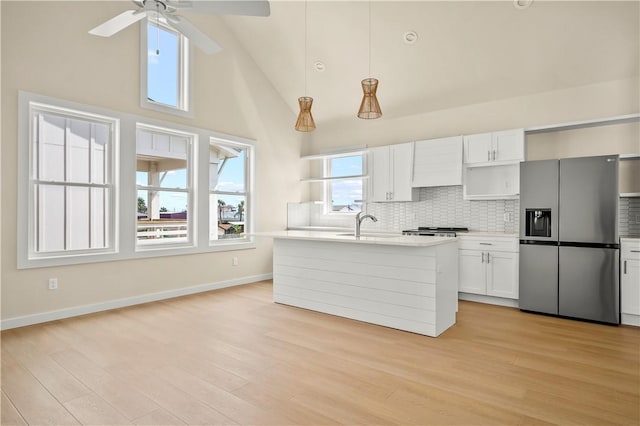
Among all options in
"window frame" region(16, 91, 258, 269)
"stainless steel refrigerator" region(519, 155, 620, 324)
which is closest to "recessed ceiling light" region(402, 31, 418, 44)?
"stainless steel refrigerator" region(519, 155, 620, 324)

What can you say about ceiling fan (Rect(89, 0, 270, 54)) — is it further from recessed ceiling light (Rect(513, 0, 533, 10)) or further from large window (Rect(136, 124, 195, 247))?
recessed ceiling light (Rect(513, 0, 533, 10))

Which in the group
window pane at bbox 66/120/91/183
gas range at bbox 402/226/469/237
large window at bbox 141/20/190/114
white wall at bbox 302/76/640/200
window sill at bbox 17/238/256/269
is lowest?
window sill at bbox 17/238/256/269

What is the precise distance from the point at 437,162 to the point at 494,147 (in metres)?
0.77

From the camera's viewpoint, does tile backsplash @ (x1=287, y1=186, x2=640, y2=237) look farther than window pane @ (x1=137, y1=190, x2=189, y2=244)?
No

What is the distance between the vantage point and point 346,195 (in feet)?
22.5

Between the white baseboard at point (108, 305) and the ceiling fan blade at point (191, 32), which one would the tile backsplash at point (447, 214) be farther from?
the ceiling fan blade at point (191, 32)

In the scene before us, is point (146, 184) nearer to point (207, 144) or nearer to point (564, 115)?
point (207, 144)

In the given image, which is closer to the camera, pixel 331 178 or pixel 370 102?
pixel 370 102

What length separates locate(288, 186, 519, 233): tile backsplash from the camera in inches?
200

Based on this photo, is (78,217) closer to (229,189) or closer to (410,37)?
(229,189)

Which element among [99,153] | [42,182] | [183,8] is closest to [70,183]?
[42,182]

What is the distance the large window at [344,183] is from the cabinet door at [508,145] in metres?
2.20

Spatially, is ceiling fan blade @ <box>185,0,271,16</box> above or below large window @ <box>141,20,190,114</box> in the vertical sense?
below

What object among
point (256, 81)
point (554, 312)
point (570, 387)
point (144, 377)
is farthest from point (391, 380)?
point (256, 81)
